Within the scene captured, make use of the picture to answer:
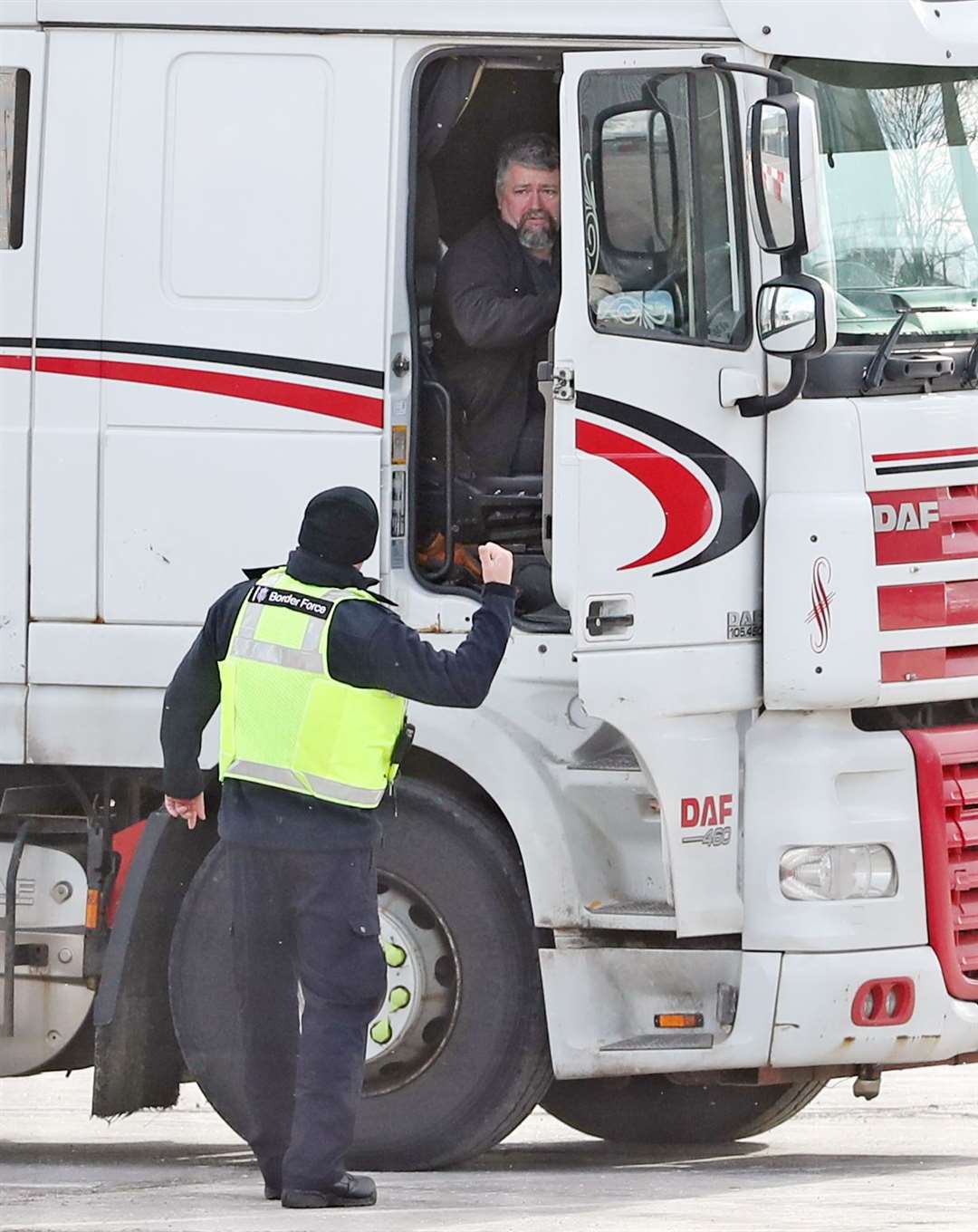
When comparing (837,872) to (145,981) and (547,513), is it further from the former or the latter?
(145,981)

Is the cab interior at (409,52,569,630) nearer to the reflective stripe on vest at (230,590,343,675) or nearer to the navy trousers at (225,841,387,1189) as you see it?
the reflective stripe on vest at (230,590,343,675)

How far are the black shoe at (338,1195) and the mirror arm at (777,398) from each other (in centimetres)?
206

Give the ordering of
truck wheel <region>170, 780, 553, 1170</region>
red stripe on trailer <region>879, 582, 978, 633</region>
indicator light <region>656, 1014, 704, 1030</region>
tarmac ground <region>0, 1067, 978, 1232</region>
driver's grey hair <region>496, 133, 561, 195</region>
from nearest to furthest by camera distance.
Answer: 1. tarmac ground <region>0, 1067, 978, 1232</region>
2. red stripe on trailer <region>879, 582, 978, 633</region>
3. indicator light <region>656, 1014, 704, 1030</region>
4. truck wheel <region>170, 780, 553, 1170</region>
5. driver's grey hair <region>496, 133, 561, 195</region>

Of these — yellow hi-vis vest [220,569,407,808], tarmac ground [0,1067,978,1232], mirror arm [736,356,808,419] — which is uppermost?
mirror arm [736,356,808,419]

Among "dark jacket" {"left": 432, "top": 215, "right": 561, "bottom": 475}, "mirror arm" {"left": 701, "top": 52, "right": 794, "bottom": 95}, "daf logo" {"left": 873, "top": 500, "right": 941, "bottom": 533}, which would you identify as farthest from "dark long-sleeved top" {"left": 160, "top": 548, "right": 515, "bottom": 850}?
"mirror arm" {"left": 701, "top": 52, "right": 794, "bottom": 95}

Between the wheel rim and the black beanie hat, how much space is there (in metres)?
1.00

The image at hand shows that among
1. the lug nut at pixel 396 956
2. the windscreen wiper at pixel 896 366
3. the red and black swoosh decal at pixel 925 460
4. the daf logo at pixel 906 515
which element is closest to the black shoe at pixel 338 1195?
the lug nut at pixel 396 956

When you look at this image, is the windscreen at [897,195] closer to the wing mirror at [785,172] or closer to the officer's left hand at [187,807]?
the wing mirror at [785,172]

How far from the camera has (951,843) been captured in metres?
6.57

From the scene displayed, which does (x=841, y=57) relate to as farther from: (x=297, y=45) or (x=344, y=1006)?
(x=344, y=1006)

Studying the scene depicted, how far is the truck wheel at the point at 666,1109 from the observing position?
7.59m

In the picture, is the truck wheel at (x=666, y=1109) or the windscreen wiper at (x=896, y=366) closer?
the windscreen wiper at (x=896, y=366)

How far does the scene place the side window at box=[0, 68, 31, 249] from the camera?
6.75 metres

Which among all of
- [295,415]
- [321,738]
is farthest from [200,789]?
[295,415]
